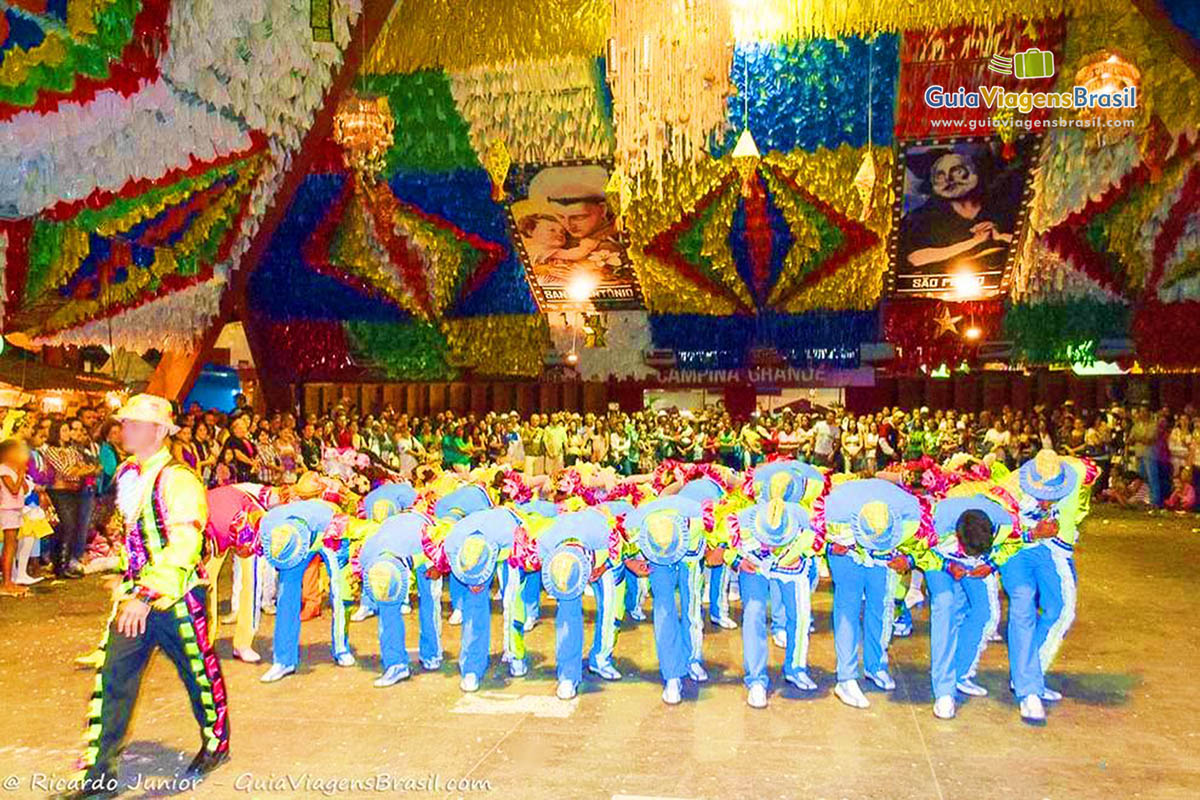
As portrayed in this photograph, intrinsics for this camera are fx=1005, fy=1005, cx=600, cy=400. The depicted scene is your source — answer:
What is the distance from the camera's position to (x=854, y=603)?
550 cm

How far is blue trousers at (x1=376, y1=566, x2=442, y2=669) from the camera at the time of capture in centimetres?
583

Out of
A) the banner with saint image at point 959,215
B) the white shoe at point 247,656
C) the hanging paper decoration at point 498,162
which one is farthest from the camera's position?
the hanging paper decoration at point 498,162

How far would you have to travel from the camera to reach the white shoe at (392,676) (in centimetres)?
577

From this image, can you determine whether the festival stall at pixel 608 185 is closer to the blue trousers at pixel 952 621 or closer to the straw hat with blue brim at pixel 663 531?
the straw hat with blue brim at pixel 663 531

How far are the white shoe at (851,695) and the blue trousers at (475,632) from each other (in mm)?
1977

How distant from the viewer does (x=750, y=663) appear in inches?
215

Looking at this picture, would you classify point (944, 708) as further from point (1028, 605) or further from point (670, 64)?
point (670, 64)

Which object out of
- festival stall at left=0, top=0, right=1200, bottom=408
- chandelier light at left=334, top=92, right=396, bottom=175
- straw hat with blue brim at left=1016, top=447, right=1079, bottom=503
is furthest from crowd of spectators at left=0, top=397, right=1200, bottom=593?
chandelier light at left=334, top=92, right=396, bottom=175

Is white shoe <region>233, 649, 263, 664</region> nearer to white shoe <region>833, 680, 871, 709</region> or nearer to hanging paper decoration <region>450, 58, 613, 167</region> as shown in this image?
white shoe <region>833, 680, 871, 709</region>

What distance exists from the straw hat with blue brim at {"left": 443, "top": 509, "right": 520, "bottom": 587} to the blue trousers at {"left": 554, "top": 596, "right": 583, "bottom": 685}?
17.9 inches

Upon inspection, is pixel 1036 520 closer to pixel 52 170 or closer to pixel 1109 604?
pixel 1109 604

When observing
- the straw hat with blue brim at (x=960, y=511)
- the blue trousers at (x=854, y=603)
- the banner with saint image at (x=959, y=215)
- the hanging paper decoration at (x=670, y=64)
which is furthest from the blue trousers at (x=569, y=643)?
the banner with saint image at (x=959, y=215)

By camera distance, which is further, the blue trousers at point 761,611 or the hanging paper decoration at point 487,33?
the hanging paper decoration at point 487,33

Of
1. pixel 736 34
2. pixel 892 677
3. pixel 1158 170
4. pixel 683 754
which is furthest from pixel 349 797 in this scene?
pixel 1158 170
